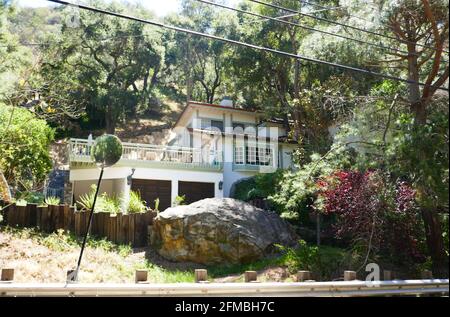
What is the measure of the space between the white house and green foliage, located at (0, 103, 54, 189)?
1497 mm

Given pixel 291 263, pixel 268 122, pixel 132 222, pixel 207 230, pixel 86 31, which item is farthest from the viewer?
pixel 86 31

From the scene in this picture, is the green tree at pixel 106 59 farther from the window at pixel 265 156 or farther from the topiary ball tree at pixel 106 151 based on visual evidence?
the topiary ball tree at pixel 106 151

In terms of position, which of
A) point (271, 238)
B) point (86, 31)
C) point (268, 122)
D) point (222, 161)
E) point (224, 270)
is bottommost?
point (224, 270)

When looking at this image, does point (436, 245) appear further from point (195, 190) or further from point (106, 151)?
point (195, 190)

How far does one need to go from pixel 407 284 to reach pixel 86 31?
29143mm

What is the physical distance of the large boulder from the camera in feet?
40.1

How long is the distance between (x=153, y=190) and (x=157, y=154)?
1721 mm

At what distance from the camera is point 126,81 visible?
34.0m

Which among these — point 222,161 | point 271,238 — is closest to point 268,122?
point 222,161

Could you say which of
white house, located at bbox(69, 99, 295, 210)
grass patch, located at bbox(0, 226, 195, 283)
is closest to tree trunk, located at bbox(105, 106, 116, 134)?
white house, located at bbox(69, 99, 295, 210)

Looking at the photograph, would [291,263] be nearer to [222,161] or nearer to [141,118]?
[222,161]

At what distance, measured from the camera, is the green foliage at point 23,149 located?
15160 millimetres

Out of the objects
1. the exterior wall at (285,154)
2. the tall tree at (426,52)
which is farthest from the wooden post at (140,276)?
the exterior wall at (285,154)

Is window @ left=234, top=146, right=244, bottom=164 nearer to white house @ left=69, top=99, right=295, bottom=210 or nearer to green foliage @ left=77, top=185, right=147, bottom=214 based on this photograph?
white house @ left=69, top=99, right=295, bottom=210
